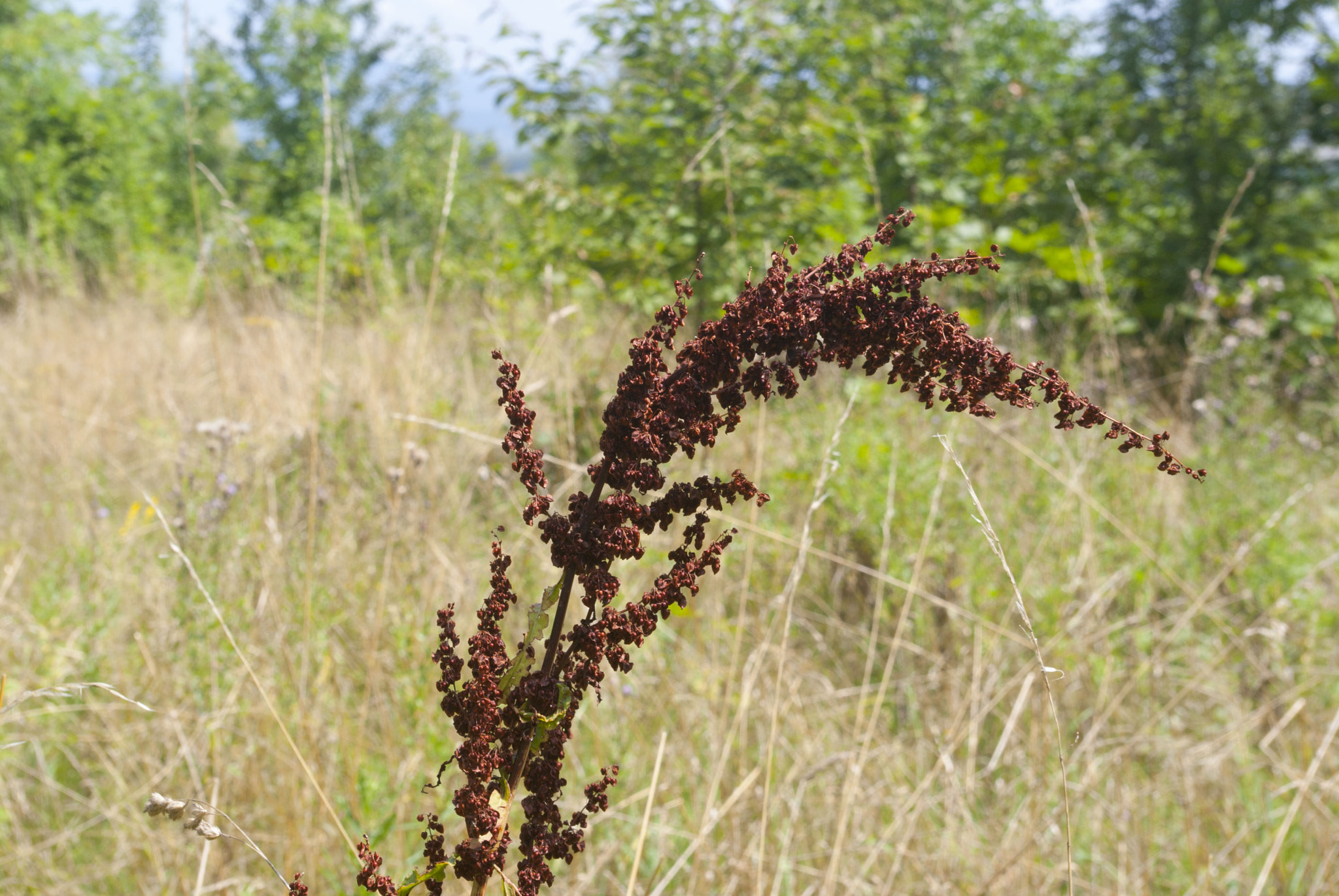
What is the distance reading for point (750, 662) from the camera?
227 cm

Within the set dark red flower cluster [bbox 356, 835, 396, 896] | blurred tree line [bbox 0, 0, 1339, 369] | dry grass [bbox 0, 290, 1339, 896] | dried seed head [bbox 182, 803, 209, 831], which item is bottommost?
dry grass [bbox 0, 290, 1339, 896]

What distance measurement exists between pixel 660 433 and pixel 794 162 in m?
5.54

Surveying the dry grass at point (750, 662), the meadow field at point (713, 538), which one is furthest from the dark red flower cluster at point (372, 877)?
the dry grass at point (750, 662)

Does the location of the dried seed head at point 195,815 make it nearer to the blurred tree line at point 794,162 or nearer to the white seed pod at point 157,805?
the white seed pod at point 157,805

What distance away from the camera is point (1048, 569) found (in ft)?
11.2

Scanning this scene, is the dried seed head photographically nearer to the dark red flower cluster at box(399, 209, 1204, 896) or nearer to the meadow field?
the meadow field

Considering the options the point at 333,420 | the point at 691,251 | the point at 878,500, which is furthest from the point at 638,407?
the point at 691,251

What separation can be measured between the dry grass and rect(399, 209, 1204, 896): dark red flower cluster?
2.19ft

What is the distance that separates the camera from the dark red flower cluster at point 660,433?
801 millimetres

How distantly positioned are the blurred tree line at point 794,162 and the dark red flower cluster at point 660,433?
32.8 inches

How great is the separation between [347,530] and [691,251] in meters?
2.81

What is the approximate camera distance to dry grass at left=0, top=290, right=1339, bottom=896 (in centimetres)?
217

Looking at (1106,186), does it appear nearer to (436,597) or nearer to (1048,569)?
(1048,569)

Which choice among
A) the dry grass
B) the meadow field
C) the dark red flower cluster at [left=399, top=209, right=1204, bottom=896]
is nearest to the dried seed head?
the meadow field
